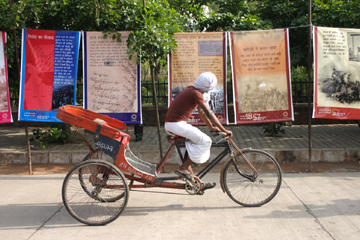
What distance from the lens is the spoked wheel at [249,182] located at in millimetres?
4355

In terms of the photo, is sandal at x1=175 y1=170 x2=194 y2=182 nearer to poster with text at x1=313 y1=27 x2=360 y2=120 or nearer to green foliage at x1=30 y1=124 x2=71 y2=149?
poster with text at x1=313 y1=27 x2=360 y2=120

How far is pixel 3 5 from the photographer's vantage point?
20.2 feet

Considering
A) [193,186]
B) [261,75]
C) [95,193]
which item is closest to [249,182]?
[193,186]

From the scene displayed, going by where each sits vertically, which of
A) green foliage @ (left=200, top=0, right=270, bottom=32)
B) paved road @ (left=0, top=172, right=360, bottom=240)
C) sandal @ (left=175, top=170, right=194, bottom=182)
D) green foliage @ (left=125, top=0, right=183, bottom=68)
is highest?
green foliage @ (left=200, top=0, right=270, bottom=32)

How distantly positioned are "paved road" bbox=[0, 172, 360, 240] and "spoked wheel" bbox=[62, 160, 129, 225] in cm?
15

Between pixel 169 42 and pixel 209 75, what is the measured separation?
214 cm

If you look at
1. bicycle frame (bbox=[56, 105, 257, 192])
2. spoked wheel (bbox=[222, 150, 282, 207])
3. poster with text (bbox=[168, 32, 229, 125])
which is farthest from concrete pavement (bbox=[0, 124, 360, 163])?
bicycle frame (bbox=[56, 105, 257, 192])

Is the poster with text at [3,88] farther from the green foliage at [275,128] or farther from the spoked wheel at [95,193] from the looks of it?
the green foliage at [275,128]

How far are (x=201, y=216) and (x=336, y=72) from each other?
12.6 ft

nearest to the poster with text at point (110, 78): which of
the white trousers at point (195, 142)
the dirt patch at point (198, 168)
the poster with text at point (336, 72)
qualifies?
the dirt patch at point (198, 168)

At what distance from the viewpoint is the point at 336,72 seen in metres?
6.19

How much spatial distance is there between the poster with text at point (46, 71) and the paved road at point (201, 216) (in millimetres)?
1658

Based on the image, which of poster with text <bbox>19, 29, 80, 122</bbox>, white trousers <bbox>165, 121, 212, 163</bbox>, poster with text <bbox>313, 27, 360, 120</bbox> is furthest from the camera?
poster with text <bbox>19, 29, 80, 122</bbox>

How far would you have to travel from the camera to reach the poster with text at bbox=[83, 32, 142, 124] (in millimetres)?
6320
